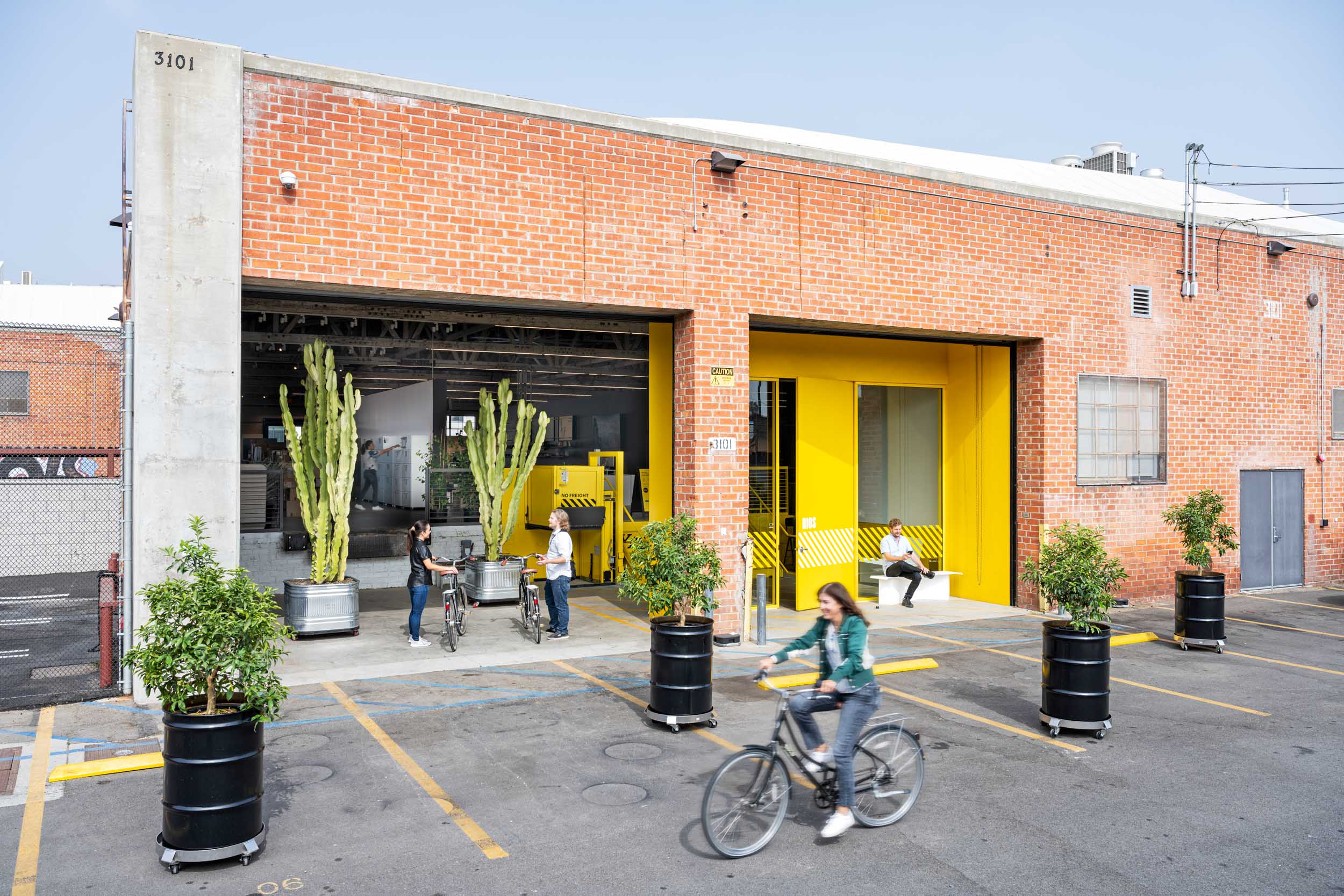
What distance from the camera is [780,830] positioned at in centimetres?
627

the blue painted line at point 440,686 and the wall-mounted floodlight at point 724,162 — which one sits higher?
the wall-mounted floodlight at point 724,162

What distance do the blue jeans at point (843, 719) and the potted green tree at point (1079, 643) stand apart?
3.02 metres

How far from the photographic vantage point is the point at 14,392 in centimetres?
2012

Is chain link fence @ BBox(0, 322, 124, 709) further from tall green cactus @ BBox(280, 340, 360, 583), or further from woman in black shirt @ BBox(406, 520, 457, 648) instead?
woman in black shirt @ BBox(406, 520, 457, 648)

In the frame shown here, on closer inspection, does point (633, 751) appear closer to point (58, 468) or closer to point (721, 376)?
A: point (721, 376)

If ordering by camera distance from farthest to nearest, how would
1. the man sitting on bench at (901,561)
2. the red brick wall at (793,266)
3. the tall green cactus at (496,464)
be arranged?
the tall green cactus at (496,464)
the man sitting on bench at (901,561)
the red brick wall at (793,266)

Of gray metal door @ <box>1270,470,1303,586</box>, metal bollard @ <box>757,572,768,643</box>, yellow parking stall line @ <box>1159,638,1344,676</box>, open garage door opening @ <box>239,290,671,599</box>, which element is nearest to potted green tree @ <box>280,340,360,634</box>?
open garage door opening @ <box>239,290,671,599</box>

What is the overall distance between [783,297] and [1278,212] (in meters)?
21.9

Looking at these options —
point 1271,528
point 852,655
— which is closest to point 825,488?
point 852,655

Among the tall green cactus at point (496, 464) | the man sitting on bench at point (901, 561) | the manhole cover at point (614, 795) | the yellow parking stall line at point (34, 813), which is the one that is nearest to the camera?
the yellow parking stall line at point (34, 813)

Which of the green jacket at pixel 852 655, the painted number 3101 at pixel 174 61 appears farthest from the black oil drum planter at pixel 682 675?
the painted number 3101 at pixel 174 61

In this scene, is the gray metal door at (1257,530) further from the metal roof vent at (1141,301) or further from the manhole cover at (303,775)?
the manhole cover at (303,775)

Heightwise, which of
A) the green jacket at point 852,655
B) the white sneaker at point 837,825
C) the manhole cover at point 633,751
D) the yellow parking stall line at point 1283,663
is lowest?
the yellow parking stall line at point 1283,663

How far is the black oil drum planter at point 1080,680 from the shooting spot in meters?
8.32
